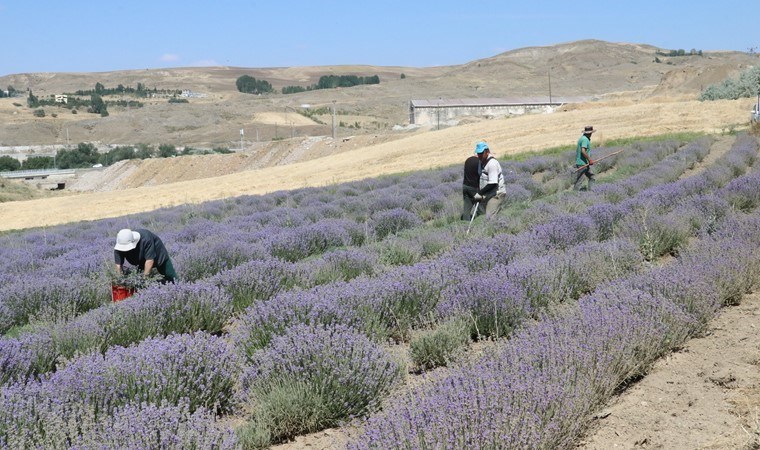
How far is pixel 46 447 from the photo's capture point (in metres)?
3.12

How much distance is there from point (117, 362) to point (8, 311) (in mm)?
3957

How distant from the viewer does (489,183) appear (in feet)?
32.7

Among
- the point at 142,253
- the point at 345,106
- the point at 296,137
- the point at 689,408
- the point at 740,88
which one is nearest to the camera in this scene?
the point at 689,408

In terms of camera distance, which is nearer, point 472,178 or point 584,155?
point 472,178

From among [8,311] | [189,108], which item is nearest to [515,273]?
[8,311]

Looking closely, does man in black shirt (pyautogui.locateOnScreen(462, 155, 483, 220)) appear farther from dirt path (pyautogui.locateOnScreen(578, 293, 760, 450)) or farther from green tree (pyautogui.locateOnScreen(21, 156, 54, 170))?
green tree (pyautogui.locateOnScreen(21, 156, 54, 170))

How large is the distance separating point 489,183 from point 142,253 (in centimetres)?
495

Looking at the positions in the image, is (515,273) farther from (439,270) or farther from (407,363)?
(407,363)

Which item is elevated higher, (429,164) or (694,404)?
(694,404)

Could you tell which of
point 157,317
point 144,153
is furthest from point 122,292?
point 144,153

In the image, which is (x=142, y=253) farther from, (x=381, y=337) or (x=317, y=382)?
(x=317, y=382)

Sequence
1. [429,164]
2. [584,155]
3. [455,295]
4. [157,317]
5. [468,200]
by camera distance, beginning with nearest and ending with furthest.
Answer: [455,295]
[157,317]
[468,200]
[584,155]
[429,164]

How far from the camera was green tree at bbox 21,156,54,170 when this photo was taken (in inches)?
3135

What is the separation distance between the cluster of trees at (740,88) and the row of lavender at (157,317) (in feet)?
130
